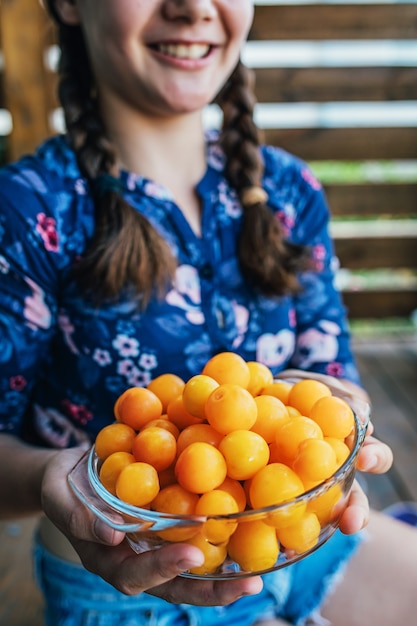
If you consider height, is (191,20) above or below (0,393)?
above

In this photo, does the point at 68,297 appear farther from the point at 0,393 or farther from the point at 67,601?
the point at 67,601

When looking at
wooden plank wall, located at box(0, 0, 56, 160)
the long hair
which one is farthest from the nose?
wooden plank wall, located at box(0, 0, 56, 160)

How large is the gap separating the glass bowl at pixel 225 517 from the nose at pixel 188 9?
64 cm

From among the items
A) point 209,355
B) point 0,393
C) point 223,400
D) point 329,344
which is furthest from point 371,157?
point 223,400

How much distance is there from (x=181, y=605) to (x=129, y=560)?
0.36m

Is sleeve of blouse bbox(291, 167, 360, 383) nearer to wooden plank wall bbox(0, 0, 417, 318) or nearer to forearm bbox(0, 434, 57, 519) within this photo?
forearm bbox(0, 434, 57, 519)

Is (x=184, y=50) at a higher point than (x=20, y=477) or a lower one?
higher

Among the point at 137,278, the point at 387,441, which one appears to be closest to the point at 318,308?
the point at 137,278

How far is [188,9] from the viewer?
912mm

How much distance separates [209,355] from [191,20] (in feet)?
1.68

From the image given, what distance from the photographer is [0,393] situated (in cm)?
92

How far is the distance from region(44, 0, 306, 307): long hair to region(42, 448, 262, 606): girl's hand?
13.5 inches

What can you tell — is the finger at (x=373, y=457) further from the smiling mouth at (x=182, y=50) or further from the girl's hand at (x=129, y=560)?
the smiling mouth at (x=182, y=50)

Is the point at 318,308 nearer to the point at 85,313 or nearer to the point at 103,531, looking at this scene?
the point at 85,313
